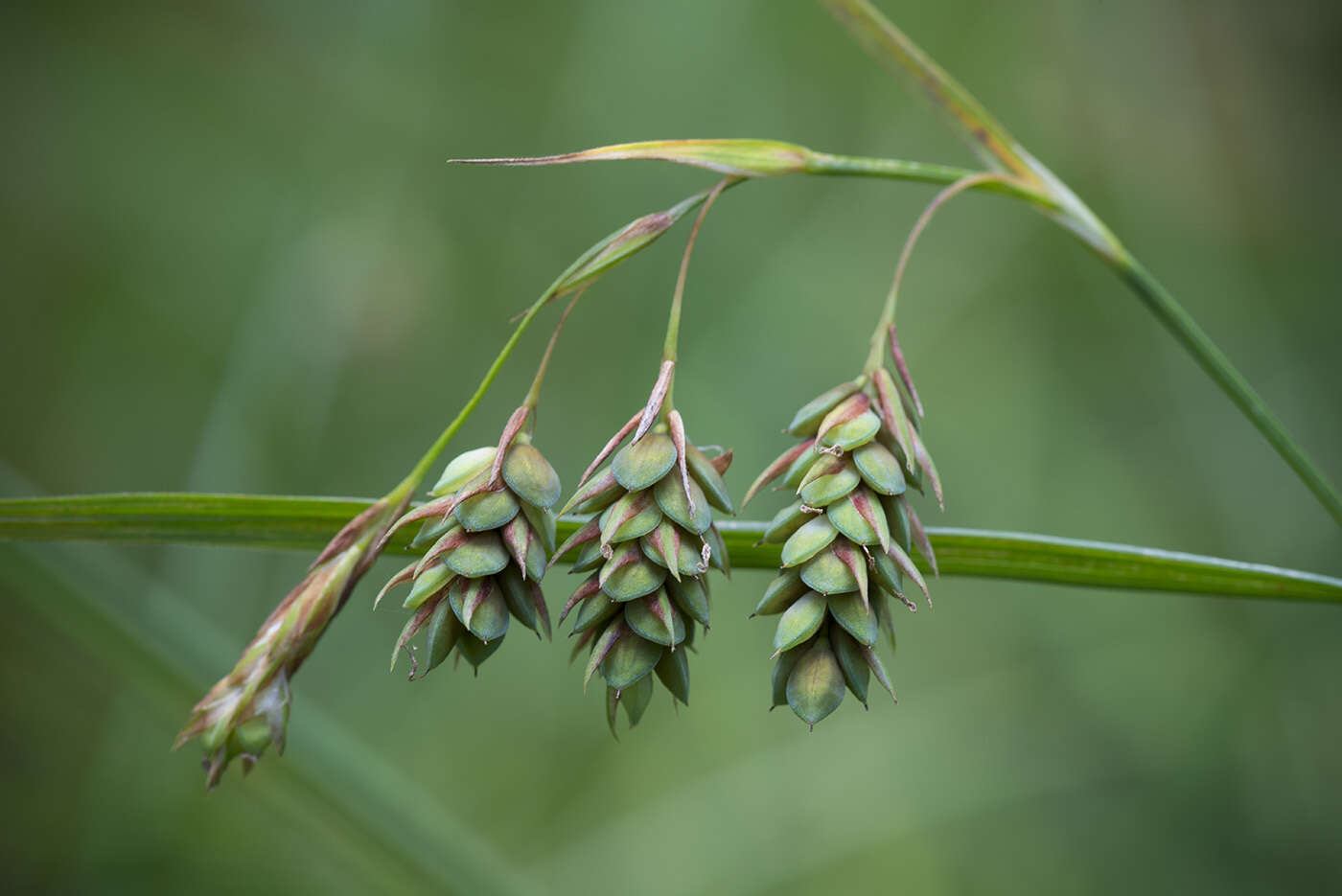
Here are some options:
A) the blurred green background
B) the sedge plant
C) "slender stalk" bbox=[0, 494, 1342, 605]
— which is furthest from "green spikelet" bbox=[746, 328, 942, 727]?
the blurred green background

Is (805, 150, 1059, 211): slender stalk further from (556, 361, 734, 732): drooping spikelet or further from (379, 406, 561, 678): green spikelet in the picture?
(379, 406, 561, 678): green spikelet

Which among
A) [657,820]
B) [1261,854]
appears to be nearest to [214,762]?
[657,820]

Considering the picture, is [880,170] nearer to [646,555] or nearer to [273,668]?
[646,555]

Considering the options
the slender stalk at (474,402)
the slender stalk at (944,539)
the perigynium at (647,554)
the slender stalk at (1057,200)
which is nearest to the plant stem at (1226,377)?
the slender stalk at (1057,200)

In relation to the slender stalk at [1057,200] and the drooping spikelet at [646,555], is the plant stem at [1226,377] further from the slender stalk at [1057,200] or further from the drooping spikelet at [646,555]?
the drooping spikelet at [646,555]

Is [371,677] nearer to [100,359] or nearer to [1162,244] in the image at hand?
[100,359]

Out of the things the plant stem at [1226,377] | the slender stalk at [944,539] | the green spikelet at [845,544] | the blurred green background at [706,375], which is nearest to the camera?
the green spikelet at [845,544]
